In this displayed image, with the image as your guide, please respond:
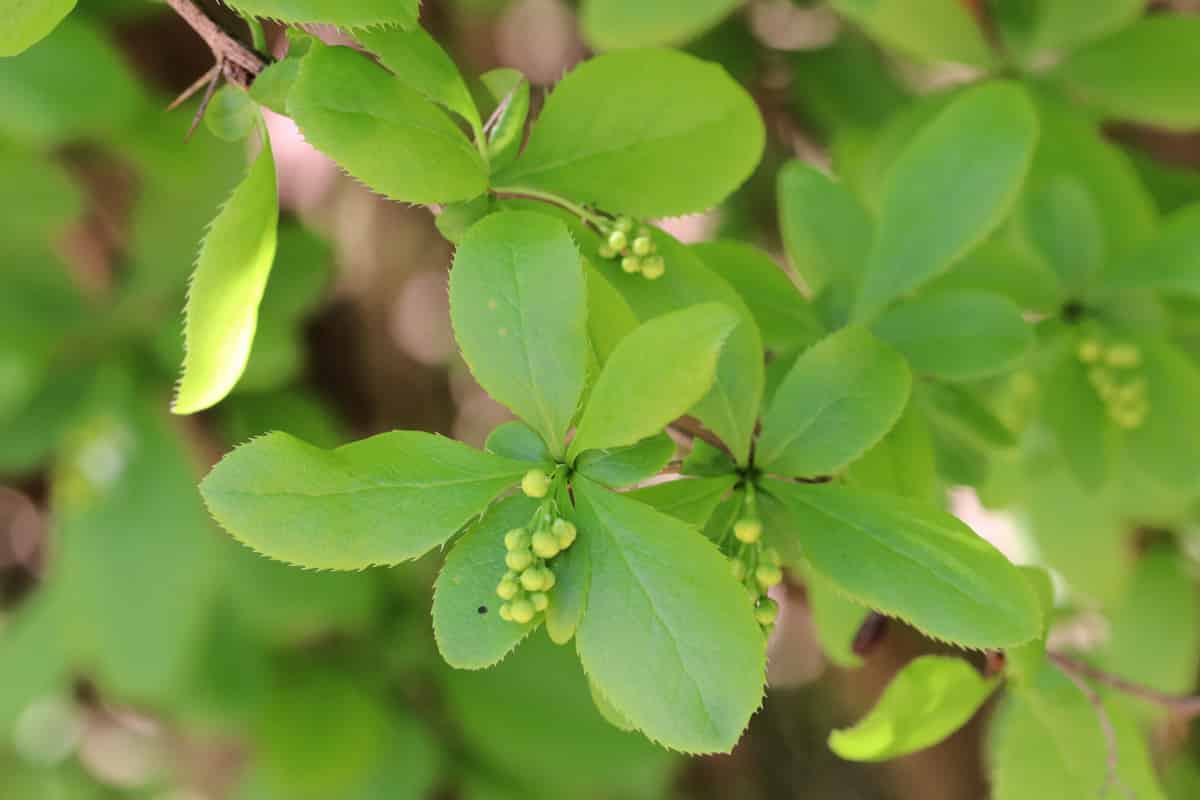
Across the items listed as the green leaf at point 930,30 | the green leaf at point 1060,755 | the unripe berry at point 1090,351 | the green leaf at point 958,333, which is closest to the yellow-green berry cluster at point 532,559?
the green leaf at point 958,333

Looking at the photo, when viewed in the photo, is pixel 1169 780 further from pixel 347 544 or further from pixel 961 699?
pixel 347 544

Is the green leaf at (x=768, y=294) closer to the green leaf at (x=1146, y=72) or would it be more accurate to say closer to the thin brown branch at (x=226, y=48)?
the thin brown branch at (x=226, y=48)

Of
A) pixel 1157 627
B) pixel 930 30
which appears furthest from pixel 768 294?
pixel 1157 627

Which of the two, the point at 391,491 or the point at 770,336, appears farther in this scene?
Result: the point at 770,336

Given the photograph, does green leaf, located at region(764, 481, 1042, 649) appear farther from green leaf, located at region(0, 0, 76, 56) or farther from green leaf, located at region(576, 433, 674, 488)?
green leaf, located at region(0, 0, 76, 56)

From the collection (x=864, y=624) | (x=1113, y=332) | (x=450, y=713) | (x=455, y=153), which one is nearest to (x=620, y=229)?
(x=455, y=153)

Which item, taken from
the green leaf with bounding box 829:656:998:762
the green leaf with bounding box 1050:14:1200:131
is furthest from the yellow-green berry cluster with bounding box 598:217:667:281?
the green leaf with bounding box 1050:14:1200:131
